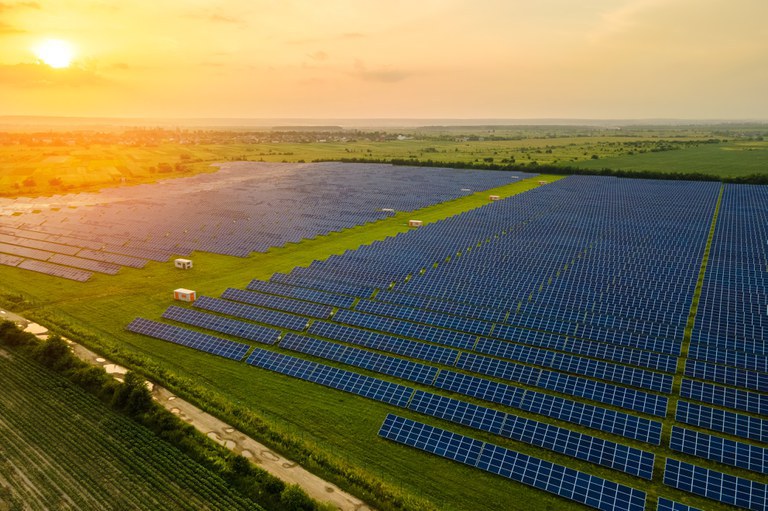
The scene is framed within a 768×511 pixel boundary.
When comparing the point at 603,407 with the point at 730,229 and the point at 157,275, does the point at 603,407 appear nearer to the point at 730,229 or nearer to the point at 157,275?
the point at 157,275

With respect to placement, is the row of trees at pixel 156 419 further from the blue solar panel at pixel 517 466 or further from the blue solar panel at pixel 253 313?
the blue solar panel at pixel 253 313

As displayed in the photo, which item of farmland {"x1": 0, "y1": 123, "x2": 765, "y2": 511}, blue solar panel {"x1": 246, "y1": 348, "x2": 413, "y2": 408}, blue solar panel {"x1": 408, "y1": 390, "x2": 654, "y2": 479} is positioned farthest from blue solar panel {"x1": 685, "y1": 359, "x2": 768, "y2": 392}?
blue solar panel {"x1": 246, "y1": 348, "x2": 413, "y2": 408}

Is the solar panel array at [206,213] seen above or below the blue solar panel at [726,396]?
above

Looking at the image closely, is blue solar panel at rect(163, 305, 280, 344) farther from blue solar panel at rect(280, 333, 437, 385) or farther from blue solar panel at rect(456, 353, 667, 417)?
blue solar panel at rect(456, 353, 667, 417)

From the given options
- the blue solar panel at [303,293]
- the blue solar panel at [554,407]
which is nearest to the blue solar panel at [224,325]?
the blue solar panel at [303,293]

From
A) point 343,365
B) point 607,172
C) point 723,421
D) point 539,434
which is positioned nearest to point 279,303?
point 343,365

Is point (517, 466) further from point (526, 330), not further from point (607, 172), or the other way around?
point (607, 172)

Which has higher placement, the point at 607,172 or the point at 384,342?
the point at 607,172
